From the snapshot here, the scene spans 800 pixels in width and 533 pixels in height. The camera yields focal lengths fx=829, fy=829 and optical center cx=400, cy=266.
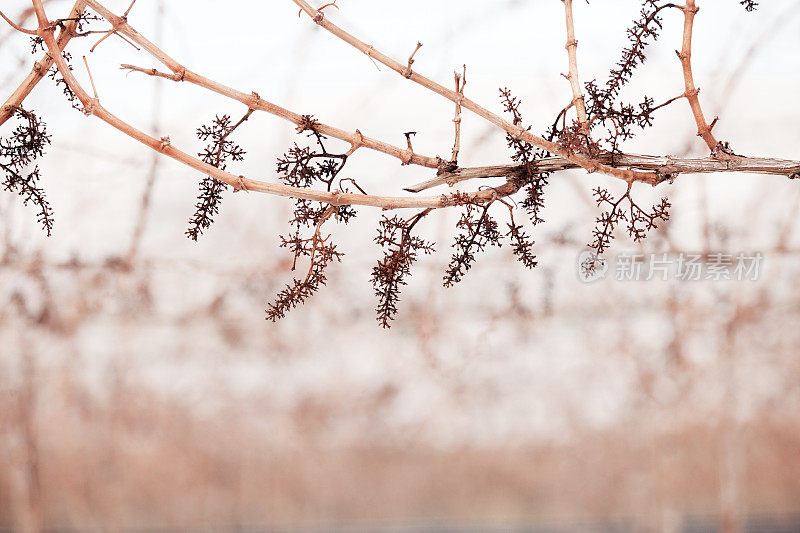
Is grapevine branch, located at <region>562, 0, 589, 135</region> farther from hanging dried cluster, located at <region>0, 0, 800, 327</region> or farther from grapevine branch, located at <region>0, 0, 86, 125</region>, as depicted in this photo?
grapevine branch, located at <region>0, 0, 86, 125</region>

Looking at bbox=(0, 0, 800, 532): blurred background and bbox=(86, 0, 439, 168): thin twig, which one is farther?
bbox=(0, 0, 800, 532): blurred background

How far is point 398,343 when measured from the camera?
175cm

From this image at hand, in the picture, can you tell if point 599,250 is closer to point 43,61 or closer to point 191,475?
point 43,61

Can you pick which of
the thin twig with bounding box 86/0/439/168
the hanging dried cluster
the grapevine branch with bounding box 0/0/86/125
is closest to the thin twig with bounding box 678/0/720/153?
the hanging dried cluster

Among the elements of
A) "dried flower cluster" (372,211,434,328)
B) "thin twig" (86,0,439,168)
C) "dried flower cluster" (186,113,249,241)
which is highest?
"thin twig" (86,0,439,168)

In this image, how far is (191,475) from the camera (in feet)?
6.68

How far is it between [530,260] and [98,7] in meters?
0.26

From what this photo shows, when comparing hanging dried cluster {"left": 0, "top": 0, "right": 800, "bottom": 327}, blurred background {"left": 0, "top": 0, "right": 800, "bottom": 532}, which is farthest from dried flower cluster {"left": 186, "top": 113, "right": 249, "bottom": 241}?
blurred background {"left": 0, "top": 0, "right": 800, "bottom": 532}

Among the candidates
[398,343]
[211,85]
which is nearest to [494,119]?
[211,85]

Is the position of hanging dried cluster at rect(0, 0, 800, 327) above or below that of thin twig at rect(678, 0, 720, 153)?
below

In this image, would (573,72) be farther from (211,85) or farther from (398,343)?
(398,343)

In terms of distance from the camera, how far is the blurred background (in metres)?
1.37

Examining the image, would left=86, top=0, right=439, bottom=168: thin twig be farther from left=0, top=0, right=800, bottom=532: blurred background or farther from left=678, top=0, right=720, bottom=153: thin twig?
left=0, top=0, right=800, bottom=532: blurred background

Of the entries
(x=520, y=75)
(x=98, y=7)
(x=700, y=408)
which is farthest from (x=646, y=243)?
(x=98, y=7)
